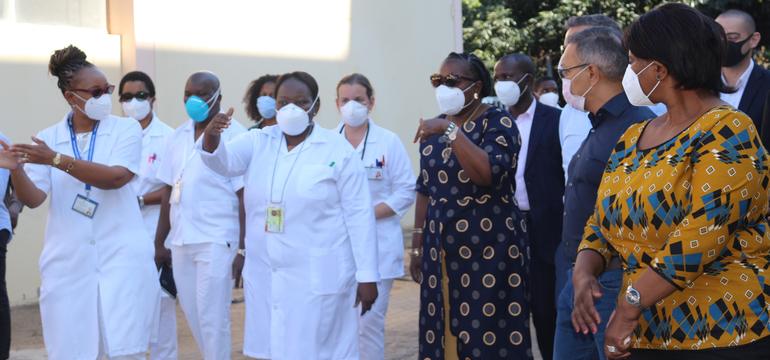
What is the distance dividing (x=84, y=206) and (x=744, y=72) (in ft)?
12.7

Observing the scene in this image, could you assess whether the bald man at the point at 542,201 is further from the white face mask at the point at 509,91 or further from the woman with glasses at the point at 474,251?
the woman with glasses at the point at 474,251

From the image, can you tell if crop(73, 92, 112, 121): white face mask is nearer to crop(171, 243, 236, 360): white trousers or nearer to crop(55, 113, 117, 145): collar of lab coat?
crop(55, 113, 117, 145): collar of lab coat

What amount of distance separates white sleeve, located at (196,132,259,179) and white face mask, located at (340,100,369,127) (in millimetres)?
1247

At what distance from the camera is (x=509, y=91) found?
7480mm

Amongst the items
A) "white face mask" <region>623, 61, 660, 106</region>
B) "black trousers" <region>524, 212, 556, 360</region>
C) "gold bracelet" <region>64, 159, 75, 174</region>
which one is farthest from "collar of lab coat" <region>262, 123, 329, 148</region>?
"white face mask" <region>623, 61, 660, 106</region>

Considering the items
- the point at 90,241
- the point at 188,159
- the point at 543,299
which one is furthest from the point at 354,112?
the point at 90,241

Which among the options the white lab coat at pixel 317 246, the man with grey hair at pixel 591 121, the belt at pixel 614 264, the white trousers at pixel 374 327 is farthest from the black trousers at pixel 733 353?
the white trousers at pixel 374 327

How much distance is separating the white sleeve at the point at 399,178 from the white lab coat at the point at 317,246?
4.17ft

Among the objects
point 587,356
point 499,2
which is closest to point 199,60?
point 587,356

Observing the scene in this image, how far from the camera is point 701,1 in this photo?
70.4 ft

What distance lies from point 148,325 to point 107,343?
0.27m

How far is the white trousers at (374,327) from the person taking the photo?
736 centimetres

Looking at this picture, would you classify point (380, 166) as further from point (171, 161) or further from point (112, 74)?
point (112, 74)

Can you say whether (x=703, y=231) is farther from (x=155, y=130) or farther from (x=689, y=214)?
(x=155, y=130)
